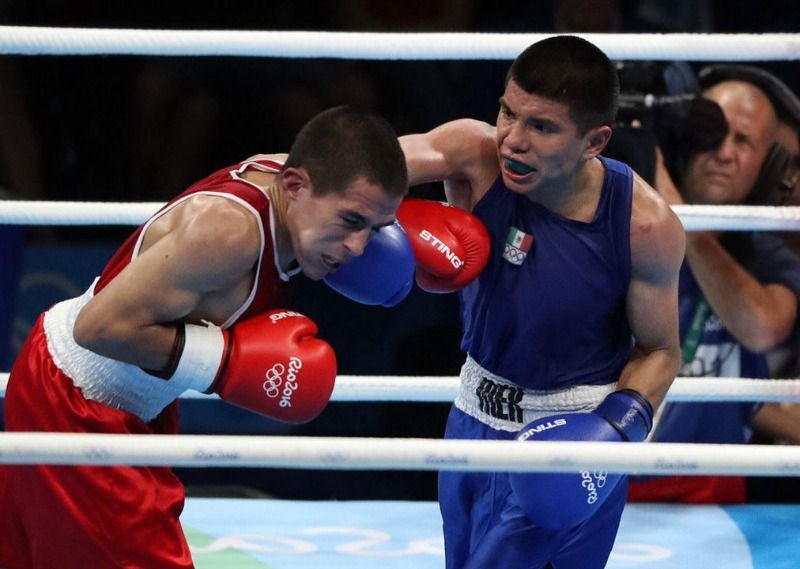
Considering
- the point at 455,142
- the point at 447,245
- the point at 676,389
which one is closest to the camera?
the point at 447,245

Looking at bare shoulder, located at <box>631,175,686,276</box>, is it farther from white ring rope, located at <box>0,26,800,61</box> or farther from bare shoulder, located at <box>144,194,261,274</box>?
bare shoulder, located at <box>144,194,261,274</box>

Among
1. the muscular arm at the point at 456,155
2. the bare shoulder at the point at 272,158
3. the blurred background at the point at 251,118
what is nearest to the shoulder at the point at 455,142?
the muscular arm at the point at 456,155

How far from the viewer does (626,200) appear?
7.23ft

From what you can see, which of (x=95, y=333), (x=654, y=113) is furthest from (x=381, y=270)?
(x=654, y=113)

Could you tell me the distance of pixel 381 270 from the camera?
2.10 metres

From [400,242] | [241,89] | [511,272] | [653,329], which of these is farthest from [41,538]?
[241,89]

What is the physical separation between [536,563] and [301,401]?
0.55 meters

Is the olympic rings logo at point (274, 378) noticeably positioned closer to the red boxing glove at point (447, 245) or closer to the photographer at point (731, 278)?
the red boxing glove at point (447, 245)

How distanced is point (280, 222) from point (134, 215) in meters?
0.67

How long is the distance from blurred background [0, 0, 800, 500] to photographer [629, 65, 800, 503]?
2.10 ft

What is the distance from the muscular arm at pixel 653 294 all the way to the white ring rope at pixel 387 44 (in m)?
0.49

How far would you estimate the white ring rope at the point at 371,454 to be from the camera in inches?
69.1

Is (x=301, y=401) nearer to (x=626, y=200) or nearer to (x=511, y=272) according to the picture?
(x=511, y=272)

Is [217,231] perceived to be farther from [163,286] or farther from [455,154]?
[455,154]
